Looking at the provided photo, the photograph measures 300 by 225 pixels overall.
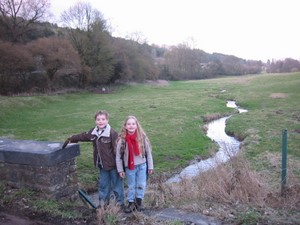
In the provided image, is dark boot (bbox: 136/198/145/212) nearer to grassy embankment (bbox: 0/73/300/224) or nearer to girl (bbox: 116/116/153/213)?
girl (bbox: 116/116/153/213)

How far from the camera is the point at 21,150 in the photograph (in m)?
6.33

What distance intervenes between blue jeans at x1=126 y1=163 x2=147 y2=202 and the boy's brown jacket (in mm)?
436

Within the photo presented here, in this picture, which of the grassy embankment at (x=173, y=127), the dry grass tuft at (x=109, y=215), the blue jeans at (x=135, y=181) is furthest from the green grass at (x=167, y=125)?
the dry grass tuft at (x=109, y=215)

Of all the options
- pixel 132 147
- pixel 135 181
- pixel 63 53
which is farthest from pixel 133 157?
pixel 63 53

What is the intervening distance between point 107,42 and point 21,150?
46656 mm

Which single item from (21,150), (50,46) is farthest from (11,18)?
(21,150)

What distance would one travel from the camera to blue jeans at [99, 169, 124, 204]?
22.0 feet

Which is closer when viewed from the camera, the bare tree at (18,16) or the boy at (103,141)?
the boy at (103,141)

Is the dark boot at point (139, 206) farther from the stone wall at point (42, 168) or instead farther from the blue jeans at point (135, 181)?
the stone wall at point (42, 168)

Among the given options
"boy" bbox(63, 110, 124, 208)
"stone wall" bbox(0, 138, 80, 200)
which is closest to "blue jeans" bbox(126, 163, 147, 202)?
"boy" bbox(63, 110, 124, 208)

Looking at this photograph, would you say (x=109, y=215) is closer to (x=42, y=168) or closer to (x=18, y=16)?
(x=42, y=168)

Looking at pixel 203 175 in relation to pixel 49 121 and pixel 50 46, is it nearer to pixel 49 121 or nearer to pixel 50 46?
pixel 49 121

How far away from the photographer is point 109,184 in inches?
272

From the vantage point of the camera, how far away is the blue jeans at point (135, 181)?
20.9 feet
